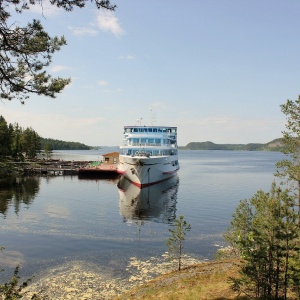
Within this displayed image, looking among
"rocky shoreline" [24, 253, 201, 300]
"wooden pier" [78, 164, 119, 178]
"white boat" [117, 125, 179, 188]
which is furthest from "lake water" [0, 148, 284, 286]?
"wooden pier" [78, 164, 119, 178]

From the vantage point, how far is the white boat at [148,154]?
2384 inches

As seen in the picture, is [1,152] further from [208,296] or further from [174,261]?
[174,261]

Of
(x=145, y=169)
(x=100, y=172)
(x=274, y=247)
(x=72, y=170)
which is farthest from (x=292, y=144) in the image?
(x=72, y=170)

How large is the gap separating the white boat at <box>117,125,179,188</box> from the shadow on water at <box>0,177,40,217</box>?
19686 millimetres

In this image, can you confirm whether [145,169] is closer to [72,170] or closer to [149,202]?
[149,202]

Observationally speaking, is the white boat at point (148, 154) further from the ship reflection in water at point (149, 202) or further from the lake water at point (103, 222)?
the lake water at point (103, 222)

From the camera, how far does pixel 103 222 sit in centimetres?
3578

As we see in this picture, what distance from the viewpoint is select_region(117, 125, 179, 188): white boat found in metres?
60.6

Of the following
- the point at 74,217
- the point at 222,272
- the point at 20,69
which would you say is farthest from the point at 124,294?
the point at 74,217

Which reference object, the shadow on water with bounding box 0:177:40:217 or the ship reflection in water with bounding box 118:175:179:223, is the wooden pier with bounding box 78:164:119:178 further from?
the shadow on water with bounding box 0:177:40:217

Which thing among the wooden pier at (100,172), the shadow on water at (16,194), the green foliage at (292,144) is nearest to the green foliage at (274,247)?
the green foliage at (292,144)

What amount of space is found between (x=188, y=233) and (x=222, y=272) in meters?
12.8

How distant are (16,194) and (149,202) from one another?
24.4 m

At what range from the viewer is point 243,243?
1336 cm
